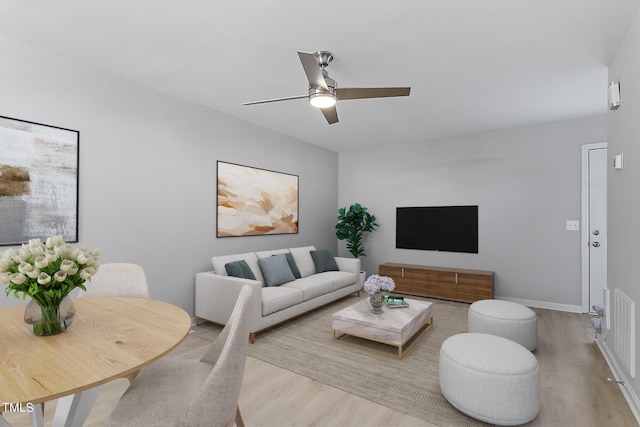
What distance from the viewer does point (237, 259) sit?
160 inches

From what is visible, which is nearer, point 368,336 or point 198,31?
point 198,31

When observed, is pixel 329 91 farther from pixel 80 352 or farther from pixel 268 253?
pixel 268 253

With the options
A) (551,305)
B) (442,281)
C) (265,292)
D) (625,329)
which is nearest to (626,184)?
(625,329)

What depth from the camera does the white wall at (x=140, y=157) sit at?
273cm

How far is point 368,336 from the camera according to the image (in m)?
3.07

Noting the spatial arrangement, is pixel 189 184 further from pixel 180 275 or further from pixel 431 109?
pixel 431 109

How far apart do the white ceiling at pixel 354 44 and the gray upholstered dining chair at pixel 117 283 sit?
175 cm

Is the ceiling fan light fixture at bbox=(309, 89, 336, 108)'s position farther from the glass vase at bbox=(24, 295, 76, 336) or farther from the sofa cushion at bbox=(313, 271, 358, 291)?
the sofa cushion at bbox=(313, 271, 358, 291)

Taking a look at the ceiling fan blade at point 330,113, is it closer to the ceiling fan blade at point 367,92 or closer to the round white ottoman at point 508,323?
the ceiling fan blade at point 367,92

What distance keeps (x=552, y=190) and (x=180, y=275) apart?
504cm

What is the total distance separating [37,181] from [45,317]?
1.89 metres

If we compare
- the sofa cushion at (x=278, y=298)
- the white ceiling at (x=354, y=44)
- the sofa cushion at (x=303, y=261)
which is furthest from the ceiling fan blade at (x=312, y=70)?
the sofa cushion at (x=303, y=261)

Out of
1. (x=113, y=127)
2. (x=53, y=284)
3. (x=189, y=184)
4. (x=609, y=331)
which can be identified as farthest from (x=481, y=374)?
(x=113, y=127)

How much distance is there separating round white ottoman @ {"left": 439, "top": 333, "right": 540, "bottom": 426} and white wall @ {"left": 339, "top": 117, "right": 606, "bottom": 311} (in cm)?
312
